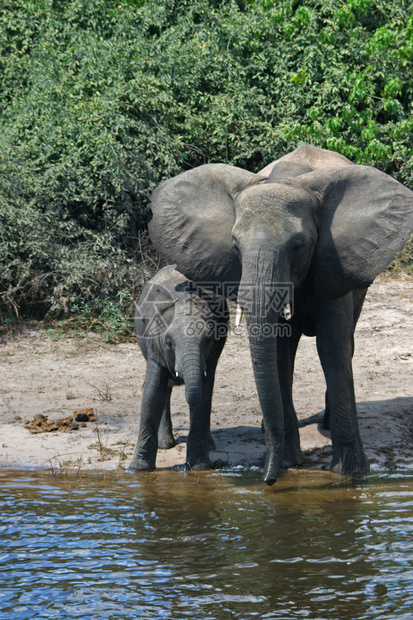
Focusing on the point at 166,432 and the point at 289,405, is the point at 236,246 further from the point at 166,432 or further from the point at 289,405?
the point at 166,432

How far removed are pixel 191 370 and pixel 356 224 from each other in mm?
1695

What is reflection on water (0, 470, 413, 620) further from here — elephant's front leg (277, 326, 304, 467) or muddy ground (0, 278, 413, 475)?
muddy ground (0, 278, 413, 475)

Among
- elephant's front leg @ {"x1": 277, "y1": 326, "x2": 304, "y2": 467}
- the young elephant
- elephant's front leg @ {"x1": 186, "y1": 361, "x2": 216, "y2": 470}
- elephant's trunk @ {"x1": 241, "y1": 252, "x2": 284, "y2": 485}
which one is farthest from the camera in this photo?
elephant's front leg @ {"x1": 277, "y1": 326, "x2": 304, "y2": 467}

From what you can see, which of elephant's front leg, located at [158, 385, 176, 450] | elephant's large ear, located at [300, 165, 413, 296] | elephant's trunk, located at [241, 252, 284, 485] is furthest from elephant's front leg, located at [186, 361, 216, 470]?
elephant's large ear, located at [300, 165, 413, 296]

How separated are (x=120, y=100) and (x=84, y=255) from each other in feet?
7.75

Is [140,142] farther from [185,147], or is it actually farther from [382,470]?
[382,470]

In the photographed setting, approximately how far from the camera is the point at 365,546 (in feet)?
18.3

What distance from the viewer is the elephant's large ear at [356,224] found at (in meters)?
6.68

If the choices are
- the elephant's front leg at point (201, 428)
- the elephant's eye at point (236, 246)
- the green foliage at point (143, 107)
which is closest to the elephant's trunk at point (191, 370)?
the elephant's front leg at point (201, 428)

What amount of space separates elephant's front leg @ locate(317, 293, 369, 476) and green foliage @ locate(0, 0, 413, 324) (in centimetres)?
536

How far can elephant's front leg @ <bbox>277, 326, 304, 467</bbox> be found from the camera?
744 centimetres

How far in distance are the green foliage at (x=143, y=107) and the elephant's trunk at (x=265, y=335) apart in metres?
6.04

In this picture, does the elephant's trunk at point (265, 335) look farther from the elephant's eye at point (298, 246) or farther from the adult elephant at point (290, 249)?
the elephant's eye at point (298, 246)

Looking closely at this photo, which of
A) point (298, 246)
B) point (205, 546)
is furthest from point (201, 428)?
point (298, 246)
